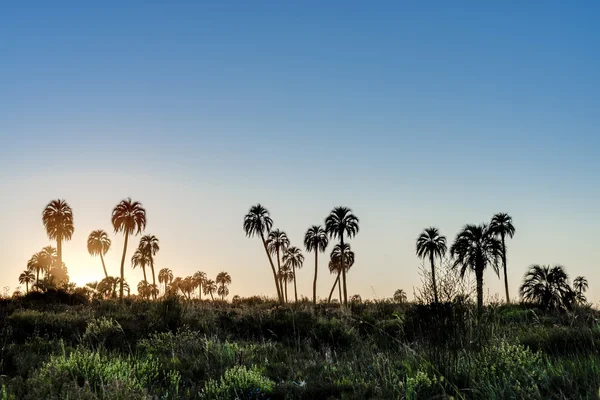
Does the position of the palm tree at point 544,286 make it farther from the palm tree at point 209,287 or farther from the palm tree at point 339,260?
the palm tree at point 209,287

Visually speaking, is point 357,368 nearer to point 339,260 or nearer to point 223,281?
point 339,260

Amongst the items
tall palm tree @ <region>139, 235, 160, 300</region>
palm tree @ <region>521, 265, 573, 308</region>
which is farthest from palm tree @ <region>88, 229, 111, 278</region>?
palm tree @ <region>521, 265, 573, 308</region>

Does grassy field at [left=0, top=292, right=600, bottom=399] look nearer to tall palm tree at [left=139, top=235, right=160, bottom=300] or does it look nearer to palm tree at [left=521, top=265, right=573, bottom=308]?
palm tree at [left=521, top=265, right=573, bottom=308]

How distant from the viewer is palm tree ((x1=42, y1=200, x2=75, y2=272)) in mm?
64062

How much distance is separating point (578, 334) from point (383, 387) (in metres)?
5.47

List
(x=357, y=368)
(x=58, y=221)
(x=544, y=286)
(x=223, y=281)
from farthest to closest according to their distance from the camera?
(x=223, y=281)
(x=58, y=221)
(x=544, y=286)
(x=357, y=368)

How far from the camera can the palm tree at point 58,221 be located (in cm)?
6406

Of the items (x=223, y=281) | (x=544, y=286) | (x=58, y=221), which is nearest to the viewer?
(x=544, y=286)

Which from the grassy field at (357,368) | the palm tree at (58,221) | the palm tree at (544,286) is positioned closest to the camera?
the grassy field at (357,368)

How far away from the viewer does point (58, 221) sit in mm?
64375

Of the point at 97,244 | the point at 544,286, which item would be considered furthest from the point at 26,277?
the point at 544,286

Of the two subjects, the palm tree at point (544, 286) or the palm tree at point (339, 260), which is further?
the palm tree at point (339, 260)

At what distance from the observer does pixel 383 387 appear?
24.2 ft

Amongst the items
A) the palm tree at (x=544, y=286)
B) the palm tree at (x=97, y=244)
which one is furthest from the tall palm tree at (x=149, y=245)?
the palm tree at (x=544, y=286)
